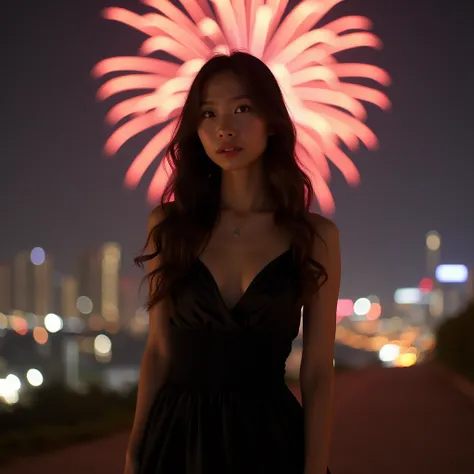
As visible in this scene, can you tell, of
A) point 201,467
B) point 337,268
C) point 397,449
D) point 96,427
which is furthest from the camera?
point 96,427

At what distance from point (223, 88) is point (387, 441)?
6062 millimetres

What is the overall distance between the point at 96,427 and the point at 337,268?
652 cm

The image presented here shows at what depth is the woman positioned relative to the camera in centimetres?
205

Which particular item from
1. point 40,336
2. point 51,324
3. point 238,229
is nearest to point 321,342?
point 238,229

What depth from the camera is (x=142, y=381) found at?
221 cm

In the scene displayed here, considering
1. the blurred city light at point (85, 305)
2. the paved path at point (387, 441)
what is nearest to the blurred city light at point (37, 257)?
the blurred city light at point (85, 305)

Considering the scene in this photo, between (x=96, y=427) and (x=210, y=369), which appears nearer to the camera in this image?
(x=210, y=369)

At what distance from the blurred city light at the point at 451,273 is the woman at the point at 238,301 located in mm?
31500

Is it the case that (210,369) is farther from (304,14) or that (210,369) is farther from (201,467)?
(304,14)

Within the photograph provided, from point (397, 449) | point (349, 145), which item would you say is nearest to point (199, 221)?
point (397, 449)

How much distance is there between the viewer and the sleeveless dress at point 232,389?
2.02 metres

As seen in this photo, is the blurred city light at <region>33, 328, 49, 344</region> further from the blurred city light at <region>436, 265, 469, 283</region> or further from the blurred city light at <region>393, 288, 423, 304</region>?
the blurred city light at <region>393, 288, 423, 304</region>

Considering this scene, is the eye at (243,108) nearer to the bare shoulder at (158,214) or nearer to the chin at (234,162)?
the chin at (234,162)

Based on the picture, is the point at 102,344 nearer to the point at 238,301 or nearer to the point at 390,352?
the point at 390,352
